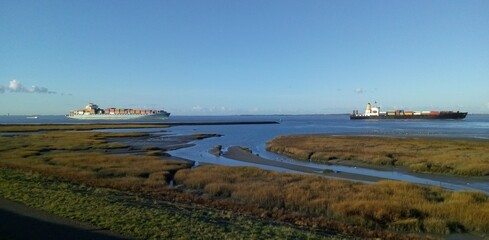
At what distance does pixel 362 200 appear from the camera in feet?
62.0

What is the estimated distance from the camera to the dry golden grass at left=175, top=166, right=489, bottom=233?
1599 cm

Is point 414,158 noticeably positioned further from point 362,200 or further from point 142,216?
point 142,216

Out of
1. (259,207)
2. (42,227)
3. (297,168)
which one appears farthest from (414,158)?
(42,227)

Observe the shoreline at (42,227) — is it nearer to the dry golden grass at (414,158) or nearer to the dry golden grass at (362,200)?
the dry golden grass at (362,200)

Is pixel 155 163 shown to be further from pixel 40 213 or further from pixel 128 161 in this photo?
pixel 40 213

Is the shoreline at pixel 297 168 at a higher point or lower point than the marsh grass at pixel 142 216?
lower

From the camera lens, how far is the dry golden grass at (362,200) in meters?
16.0

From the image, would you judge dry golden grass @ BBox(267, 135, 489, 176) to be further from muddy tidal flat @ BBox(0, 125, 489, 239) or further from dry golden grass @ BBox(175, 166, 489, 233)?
dry golden grass @ BBox(175, 166, 489, 233)

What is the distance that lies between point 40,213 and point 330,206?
11.6 metres

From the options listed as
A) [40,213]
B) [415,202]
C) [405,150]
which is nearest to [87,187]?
[40,213]

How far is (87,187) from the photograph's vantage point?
19.0 meters

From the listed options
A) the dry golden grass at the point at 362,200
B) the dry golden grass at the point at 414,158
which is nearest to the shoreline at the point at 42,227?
the dry golden grass at the point at 362,200

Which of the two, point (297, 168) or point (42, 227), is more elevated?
point (42, 227)

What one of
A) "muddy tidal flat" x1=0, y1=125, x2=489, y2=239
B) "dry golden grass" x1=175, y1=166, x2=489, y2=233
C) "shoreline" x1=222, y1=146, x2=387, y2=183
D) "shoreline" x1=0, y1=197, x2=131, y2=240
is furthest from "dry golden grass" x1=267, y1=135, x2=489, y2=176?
"shoreline" x1=0, y1=197, x2=131, y2=240
